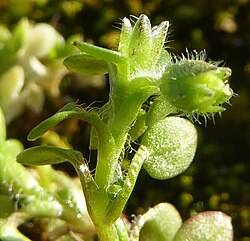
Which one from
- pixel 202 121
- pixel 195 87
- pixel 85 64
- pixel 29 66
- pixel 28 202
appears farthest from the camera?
pixel 202 121

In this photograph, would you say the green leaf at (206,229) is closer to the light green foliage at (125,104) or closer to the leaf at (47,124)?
the light green foliage at (125,104)

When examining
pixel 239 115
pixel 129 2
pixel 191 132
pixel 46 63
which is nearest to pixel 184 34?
pixel 129 2

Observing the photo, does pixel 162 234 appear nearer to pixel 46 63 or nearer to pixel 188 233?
pixel 188 233

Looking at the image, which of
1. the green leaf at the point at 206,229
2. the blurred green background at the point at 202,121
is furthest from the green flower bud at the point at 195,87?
the blurred green background at the point at 202,121

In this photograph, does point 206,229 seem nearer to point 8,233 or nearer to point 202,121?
point 8,233

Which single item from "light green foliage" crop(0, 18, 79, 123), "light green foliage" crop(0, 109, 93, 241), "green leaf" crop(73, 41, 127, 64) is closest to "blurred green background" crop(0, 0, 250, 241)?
"light green foliage" crop(0, 18, 79, 123)

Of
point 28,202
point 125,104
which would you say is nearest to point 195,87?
point 125,104
